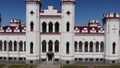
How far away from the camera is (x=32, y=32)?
61469 mm

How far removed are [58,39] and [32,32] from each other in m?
7.43

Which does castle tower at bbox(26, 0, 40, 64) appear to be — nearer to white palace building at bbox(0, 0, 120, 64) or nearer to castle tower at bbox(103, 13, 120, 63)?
white palace building at bbox(0, 0, 120, 64)

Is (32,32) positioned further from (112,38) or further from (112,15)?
(112,15)

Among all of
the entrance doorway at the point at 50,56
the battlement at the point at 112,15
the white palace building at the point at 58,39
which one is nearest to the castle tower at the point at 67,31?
the white palace building at the point at 58,39

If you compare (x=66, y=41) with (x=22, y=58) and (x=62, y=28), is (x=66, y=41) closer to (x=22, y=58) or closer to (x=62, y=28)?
(x=62, y=28)

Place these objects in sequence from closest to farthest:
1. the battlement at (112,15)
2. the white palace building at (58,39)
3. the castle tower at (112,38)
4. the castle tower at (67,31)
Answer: the castle tower at (67,31)
the white palace building at (58,39)
the castle tower at (112,38)
the battlement at (112,15)

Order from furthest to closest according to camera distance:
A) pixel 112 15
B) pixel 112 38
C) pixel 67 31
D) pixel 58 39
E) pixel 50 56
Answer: pixel 50 56 → pixel 58 39 → pixel 112 15 → pixel 112 38 → pixel 67 31

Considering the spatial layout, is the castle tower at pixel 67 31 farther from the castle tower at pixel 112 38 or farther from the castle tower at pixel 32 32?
the castle tower at pixel 112 38

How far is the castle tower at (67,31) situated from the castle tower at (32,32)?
268 inches

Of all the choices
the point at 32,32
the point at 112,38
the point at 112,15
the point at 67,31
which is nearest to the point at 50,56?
the point at 32,32

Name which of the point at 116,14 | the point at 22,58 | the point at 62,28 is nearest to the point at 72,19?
the point at 62,28

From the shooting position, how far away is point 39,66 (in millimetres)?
56219

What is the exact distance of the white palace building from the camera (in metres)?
61.4

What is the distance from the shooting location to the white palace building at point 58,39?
61.4 metres
